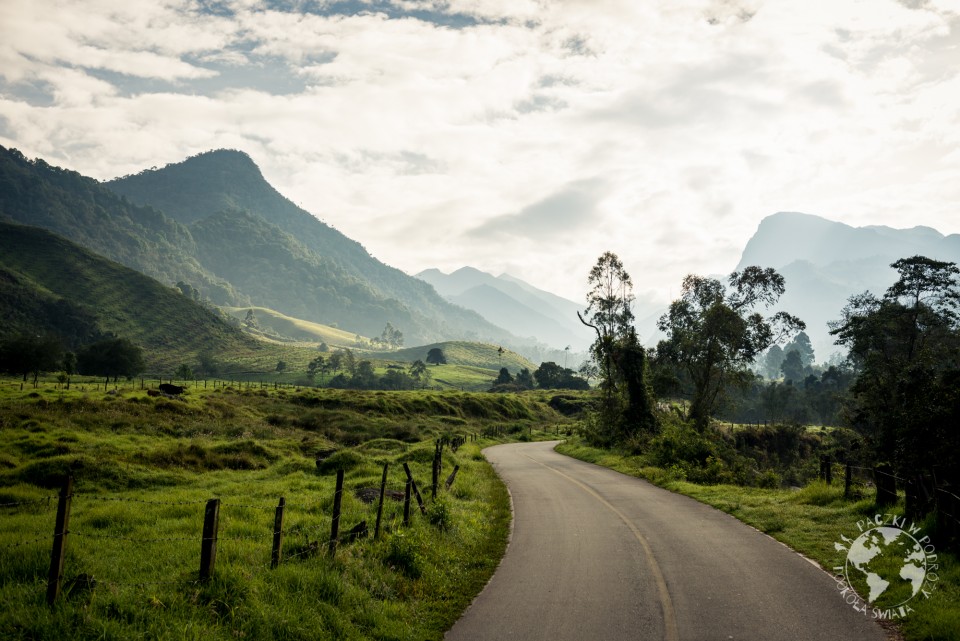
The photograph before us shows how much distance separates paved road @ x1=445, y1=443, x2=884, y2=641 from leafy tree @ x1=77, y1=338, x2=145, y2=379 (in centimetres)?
11383

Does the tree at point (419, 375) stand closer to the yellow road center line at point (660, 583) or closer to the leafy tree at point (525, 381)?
the leafy tree at point (525, 381)

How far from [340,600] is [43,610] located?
4.11m

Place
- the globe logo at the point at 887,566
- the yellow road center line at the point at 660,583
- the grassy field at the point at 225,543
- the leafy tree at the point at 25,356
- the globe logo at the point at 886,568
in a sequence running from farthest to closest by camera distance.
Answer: the leafy tree at the point at 25,356, the globe logo at the point at 887,566, the globe logo at the point at 886,568, the yellow road center line at the point at 660,583, the grassy field at the point at 225,543

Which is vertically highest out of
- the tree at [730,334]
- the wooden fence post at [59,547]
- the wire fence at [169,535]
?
the tree at [730,334]

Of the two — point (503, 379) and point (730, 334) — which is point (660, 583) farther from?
point (503, 379)

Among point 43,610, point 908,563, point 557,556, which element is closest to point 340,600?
point 43,610

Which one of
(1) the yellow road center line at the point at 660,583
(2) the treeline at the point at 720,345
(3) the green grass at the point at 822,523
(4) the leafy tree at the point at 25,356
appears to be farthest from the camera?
(4) the leafy tree at the point at 25,356

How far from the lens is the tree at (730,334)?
5241 centimetres

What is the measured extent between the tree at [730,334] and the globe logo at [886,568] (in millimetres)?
39737

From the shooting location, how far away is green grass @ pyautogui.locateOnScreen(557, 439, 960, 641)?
339 inches

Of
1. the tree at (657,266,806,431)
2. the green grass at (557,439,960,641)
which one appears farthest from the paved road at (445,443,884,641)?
the tree at (657,266,806,431)

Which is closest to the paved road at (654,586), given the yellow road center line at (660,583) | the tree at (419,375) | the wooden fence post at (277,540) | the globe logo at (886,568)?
the yellow road center line at (660,583)

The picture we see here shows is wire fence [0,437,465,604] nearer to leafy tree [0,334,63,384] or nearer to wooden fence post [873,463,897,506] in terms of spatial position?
wooden fence post [873,463,897,506]

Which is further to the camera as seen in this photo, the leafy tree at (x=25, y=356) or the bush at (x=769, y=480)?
the leafy tree at (x=25, y=356)
